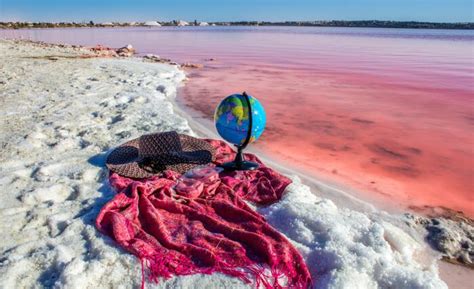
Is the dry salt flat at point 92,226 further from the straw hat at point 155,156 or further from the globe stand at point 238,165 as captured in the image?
the globe stand at point 238,165

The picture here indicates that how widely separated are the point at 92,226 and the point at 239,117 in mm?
1980

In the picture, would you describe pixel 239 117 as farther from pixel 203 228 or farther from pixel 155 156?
pixel 203 228

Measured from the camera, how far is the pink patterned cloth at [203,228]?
3.10m

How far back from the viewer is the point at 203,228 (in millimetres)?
3656

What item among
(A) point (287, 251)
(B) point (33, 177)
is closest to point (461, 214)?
(A) point (287, 251)

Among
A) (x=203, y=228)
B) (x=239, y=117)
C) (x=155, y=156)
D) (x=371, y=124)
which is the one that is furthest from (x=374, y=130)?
(x=203, y=228)

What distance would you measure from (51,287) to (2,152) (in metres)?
3.19

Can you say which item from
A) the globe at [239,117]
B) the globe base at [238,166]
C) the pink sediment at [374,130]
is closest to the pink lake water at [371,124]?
the pink sediment at [374,130]

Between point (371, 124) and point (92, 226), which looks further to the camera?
point (371, 124)

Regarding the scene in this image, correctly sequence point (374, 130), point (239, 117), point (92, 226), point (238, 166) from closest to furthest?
1. point (92, 226)
2. point (239, 117)
3. point (238, 166)
4. point (374, 130)

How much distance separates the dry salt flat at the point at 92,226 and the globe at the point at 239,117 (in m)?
0.84

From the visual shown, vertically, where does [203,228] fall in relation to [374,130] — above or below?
above

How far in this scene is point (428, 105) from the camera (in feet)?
30.9

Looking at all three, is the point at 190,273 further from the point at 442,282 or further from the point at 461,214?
the point at 461,214
